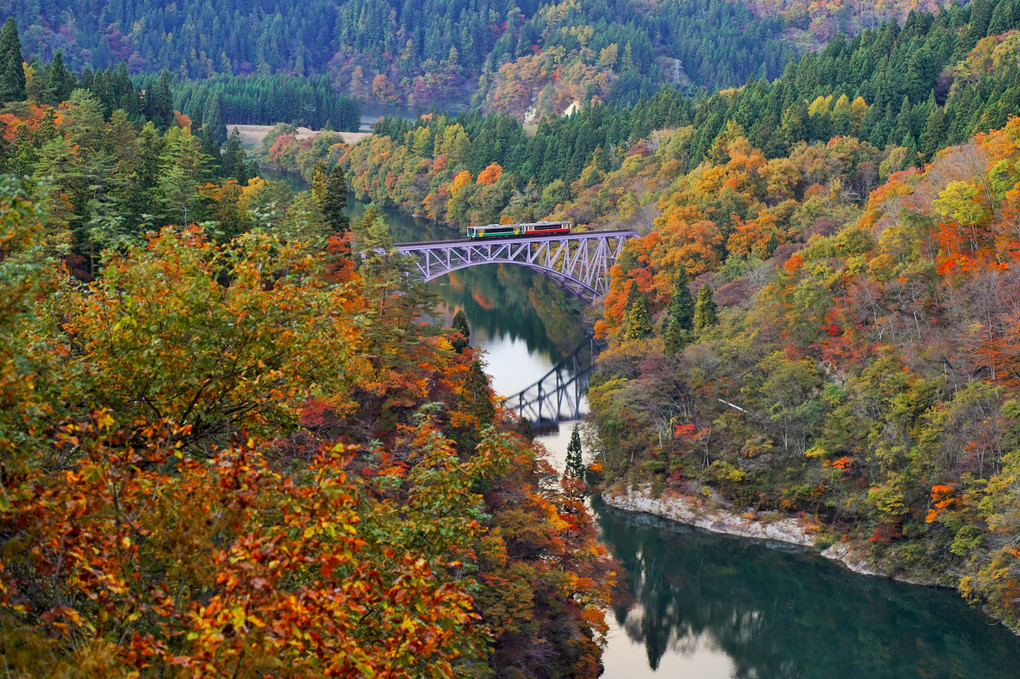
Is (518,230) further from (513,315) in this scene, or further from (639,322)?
(639,322)

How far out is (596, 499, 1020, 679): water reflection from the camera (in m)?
30.2

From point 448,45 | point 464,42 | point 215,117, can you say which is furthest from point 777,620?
point 448,45

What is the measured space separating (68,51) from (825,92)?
12491cm

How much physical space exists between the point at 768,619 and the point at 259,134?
98.1 m

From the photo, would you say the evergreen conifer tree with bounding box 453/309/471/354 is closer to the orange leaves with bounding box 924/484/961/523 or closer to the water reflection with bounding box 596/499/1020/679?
the water reflection with bounding box 596/499/1020/679

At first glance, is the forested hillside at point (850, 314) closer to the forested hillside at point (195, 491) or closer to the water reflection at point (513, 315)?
the water reflection at point (513, 315)

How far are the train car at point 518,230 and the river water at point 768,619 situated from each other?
1023 inches

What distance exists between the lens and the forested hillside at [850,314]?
113 ft

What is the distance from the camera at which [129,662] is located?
7562mm

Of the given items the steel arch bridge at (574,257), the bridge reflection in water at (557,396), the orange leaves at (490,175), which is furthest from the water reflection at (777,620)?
the orange leaves at (490,175)

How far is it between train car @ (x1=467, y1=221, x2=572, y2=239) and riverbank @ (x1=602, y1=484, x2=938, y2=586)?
25.3m

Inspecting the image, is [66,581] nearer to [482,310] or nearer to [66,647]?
[66,647]

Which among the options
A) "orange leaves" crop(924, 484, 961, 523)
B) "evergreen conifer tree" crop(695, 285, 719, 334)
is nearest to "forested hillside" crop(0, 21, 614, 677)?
"orange leaves" crop(924, 484, 961, 523)

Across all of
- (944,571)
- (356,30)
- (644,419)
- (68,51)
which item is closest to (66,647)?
(944,571)
